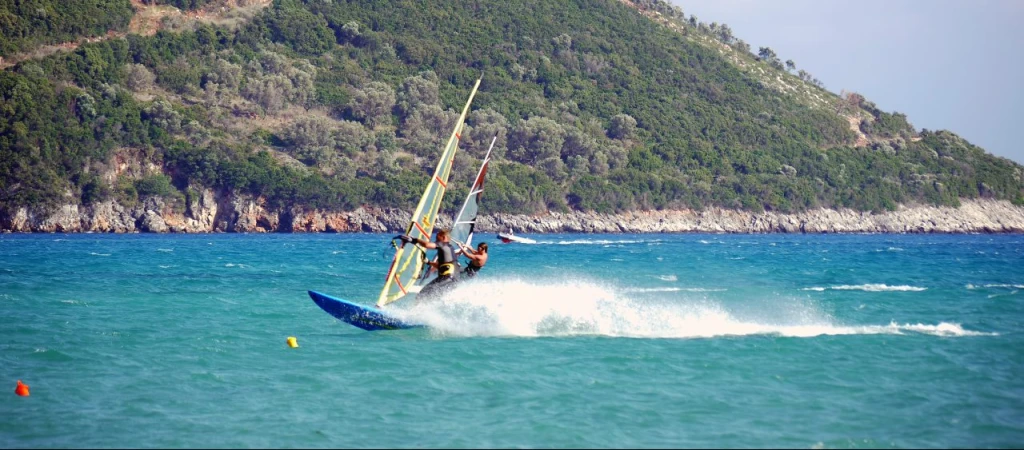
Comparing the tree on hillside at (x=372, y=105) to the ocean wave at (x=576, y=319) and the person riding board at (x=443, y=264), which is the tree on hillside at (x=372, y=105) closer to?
the ocean wave at (x=576, y=319)

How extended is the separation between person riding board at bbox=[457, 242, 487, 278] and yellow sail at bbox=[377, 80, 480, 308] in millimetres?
817

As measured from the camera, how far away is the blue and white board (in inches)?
857

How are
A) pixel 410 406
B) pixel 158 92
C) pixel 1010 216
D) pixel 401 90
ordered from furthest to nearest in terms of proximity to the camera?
pixel 1010 216
pixel 401 90
pixel 158 92
pixel 410 406

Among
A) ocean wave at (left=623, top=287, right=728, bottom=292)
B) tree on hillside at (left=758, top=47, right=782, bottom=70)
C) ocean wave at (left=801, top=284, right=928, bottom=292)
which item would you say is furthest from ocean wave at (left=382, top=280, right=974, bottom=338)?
tree on hillside at (left=758, top=47, right=782, bottom=70)

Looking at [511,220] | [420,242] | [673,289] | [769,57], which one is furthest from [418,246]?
[769,57]

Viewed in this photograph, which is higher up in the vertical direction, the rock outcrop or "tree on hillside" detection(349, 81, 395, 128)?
"tree on hillside" detection(349, 81, 395, 128)

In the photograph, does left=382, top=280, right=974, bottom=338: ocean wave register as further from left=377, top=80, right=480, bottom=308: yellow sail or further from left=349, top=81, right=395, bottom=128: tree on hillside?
left=349, top=81, right=395, bottom=128: tree on hillside

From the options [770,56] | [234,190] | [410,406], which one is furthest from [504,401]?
[770,56]

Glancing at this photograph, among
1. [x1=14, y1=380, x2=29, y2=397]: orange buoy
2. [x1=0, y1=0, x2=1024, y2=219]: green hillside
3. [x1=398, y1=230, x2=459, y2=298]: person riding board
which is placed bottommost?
[x1=14, y1=380, x2=29, y2=397]: orange buoy

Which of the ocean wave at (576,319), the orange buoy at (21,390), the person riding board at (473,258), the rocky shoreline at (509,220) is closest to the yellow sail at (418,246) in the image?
the ocean wave at (576,319)

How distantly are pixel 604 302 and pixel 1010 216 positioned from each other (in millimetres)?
120442

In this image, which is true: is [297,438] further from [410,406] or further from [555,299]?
[555,299]

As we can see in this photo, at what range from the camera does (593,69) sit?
13075cm

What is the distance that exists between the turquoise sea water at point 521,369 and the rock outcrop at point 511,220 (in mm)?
56262
